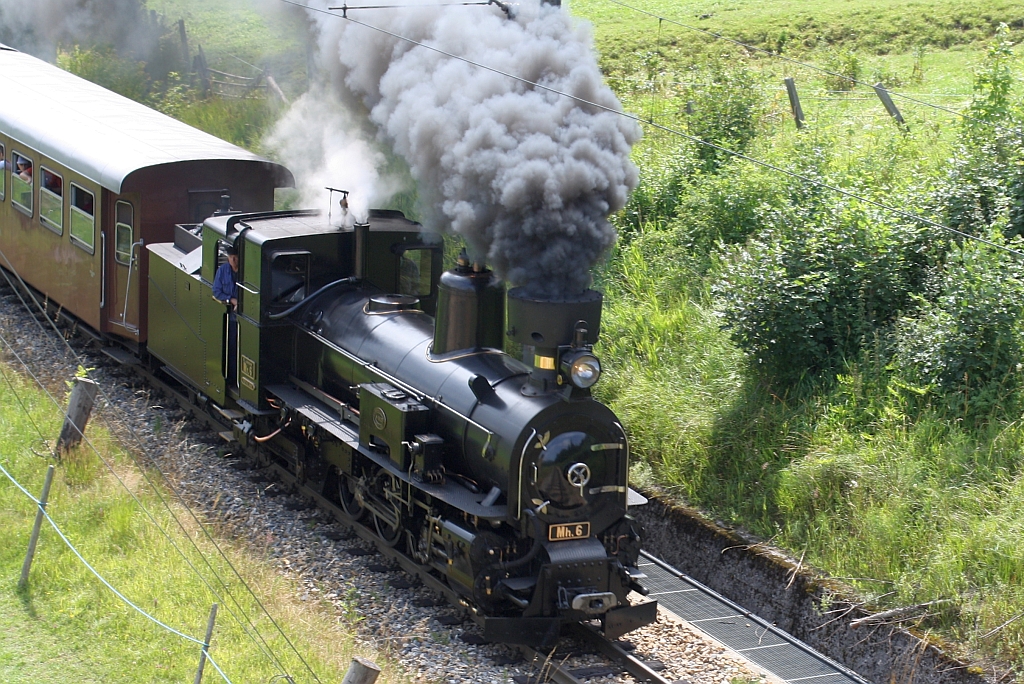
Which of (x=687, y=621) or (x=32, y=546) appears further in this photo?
(x=687, y=621)

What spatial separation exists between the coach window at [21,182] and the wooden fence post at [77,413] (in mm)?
4586

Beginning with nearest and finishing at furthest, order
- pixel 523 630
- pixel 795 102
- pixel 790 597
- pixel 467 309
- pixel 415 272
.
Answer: pixel 523 630, pixel 467 309, pixel 790 597, pixel 415 272, pixel 795 102

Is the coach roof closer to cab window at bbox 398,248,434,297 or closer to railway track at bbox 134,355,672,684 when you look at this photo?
railway track at bbox 134,355,672,684

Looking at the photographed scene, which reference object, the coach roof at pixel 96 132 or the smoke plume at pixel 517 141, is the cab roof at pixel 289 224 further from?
the coach roof at pixel 96 132

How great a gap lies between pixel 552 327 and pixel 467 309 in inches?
42.5

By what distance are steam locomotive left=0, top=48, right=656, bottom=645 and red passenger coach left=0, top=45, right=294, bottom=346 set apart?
1.2 inches

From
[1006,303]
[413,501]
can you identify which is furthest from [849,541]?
[413,501]

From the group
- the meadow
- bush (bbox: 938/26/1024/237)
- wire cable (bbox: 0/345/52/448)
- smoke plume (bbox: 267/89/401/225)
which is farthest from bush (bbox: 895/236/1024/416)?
wire cable (bbox: 0/345/52/448)

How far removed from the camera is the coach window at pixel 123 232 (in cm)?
1187

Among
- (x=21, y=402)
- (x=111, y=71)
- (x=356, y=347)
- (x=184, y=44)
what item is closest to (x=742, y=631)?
(x=356, y=347)

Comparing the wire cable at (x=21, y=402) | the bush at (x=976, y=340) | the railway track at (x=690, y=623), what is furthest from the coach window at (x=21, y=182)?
the bush at (x=976, y=340)

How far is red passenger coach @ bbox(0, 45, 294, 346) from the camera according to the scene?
466 inches

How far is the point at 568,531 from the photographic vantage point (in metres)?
7.82

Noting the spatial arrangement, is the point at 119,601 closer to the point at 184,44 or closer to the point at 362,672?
the point at 362,672
